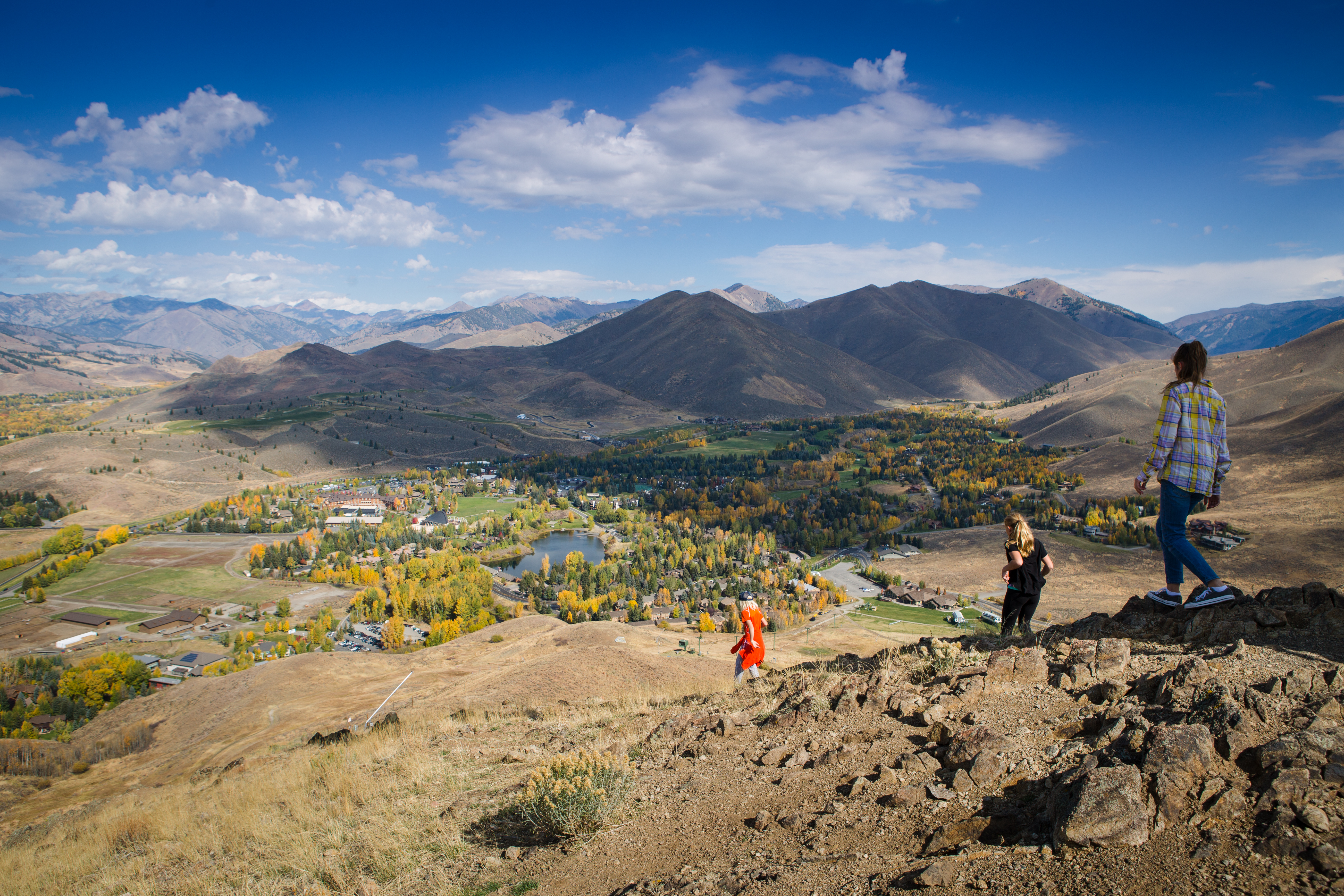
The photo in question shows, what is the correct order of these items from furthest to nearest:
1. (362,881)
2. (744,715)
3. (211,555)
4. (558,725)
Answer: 1. (211,555)
2. (558,725)
3. (744,715)
4. (362,881)

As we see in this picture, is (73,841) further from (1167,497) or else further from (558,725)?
(1167,497)

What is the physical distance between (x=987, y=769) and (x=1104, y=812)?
5.48 feet

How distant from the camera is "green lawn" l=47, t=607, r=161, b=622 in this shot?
66.1 m

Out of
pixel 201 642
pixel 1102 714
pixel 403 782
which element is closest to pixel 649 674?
pixel 403 782

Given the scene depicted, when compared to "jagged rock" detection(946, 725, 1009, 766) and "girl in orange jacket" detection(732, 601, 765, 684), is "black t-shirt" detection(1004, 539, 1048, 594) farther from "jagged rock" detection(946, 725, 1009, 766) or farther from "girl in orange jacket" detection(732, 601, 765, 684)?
"girl in orange jacket" detection(732, 601, 765, 684)

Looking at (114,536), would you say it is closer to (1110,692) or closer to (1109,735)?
(1110,692)

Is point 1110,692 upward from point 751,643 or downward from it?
upward

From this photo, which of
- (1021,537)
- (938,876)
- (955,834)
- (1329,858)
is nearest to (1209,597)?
(1021,537)

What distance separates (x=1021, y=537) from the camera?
1087 cm

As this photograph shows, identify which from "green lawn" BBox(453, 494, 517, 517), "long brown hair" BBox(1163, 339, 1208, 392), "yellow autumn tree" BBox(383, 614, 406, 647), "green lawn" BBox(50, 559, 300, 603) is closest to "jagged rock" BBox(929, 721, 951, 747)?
"long brown hair" BBox(1163, 339, 1208, 392)

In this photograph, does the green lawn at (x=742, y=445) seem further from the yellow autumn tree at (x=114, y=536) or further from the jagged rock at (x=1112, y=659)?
the jagged rock at (x=1112, y=659)

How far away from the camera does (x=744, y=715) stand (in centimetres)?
1108

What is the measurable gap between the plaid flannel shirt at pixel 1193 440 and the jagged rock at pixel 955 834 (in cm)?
539

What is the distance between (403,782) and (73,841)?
7286 millimetres
